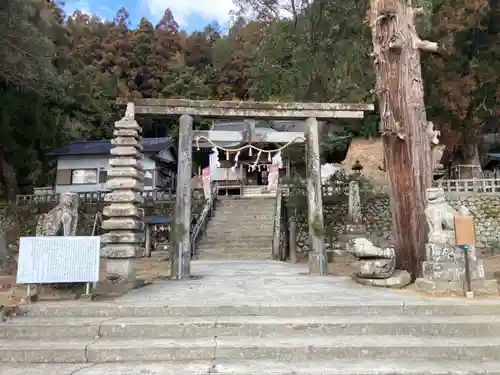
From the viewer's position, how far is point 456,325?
4.38 metres

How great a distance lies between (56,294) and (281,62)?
1510 cm

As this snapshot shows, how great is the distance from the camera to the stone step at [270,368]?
353cm

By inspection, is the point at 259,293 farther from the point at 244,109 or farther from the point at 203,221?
the point at 203,221

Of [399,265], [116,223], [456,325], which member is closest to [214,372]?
[456,325]

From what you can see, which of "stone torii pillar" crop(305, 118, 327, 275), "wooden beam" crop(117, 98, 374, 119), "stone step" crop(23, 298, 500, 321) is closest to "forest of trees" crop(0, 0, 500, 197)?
"wooden beam" crop(117, 98, 374, 119)

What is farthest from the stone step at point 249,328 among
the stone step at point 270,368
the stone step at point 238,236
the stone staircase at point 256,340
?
the stone step at point 238,236

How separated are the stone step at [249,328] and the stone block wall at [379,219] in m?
11.9

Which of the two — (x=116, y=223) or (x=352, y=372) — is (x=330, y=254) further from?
(x=352, y=372)

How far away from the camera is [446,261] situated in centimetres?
578

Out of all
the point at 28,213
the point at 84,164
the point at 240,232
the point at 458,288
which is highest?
the point at 84,164

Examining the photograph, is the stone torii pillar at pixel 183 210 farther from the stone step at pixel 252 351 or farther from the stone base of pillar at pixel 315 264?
the stone step at pixel 252 351

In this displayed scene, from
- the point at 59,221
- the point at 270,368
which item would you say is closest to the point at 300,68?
the point at 59,221

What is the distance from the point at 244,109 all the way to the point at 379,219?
1211cm

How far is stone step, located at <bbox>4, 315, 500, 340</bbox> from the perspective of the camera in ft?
14.2
